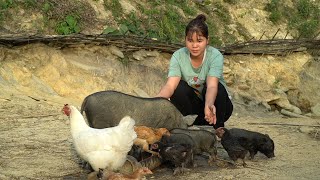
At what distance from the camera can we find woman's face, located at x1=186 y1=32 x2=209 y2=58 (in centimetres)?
661

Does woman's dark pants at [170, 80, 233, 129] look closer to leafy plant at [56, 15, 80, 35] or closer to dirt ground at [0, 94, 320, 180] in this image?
dirt ground at [0, 94, 320, 180]

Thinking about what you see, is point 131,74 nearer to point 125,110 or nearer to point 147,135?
point 125,110

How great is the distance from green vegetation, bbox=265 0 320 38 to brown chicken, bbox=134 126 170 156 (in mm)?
8688

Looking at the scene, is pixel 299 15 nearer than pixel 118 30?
No

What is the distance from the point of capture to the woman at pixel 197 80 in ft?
22.0

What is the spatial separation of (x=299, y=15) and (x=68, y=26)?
7.19m

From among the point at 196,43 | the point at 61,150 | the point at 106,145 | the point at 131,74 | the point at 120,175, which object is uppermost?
the point at 196,43

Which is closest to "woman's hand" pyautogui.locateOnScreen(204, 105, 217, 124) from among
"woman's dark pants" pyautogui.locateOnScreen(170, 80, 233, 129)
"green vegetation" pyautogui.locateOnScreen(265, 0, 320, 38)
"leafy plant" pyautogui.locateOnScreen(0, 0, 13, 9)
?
"woman's dark pants" pyautogui.locateOnScreen(170, 80, 233, 129)

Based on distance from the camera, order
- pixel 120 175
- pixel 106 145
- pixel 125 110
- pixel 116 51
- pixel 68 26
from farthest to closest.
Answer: pixel 116 51
pixel 68 26
pixel 125 110
pixel 106 145
pixel 120 175

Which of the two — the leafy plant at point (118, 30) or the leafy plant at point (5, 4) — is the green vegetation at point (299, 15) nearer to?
→ the leafy plant at point (118, 30)

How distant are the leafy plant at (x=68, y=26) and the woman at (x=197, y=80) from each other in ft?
12.6

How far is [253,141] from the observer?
21.4 feet

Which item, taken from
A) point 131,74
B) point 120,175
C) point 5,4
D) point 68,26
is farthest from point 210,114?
point 5,4

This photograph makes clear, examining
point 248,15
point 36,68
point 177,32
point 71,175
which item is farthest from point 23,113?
point 248,15
